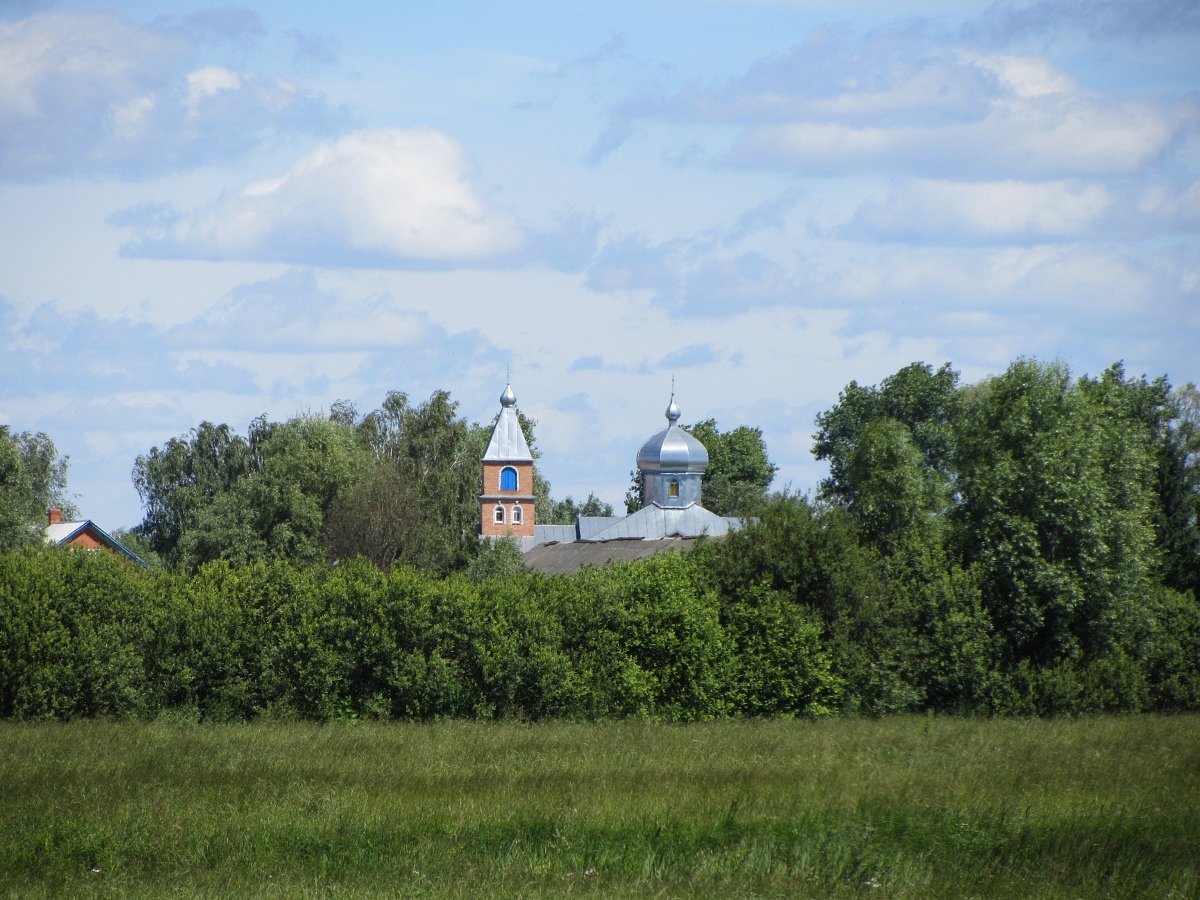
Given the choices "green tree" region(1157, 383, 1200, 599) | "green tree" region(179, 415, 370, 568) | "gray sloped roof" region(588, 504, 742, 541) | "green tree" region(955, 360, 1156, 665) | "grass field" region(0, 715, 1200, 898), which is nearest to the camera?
"grass field" region(0, 715, 1200, 898)

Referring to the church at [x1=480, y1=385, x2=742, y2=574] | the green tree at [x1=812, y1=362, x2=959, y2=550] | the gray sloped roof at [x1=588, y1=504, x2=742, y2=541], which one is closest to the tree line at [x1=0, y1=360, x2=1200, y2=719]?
the green tree at [x1=812, y1=362, x2=959, y2=550]

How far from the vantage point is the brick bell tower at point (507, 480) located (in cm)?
8688

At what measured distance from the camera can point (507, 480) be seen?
289 ft

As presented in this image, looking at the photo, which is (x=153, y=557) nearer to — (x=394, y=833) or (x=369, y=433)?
(x=369, y=433)

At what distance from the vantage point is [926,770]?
18484mm

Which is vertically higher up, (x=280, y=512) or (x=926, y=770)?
(x=280, y=512)

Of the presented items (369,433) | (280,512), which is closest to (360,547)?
(280,512)

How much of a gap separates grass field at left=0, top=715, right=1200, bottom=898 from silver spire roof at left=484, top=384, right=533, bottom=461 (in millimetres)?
66766

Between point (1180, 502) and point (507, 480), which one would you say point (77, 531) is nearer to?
point (507, 480)

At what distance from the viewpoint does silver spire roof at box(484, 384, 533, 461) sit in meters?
87.8

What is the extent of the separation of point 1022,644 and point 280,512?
42104mm

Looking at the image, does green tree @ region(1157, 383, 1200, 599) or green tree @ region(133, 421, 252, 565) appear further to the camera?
green tree @ region(133, 421, 252, 565)

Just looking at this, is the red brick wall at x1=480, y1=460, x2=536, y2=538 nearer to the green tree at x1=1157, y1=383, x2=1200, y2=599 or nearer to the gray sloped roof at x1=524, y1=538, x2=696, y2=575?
the gray sloped roof at x1=524, y1=538, x2=696, y2=575

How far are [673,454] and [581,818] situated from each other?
255 feet
